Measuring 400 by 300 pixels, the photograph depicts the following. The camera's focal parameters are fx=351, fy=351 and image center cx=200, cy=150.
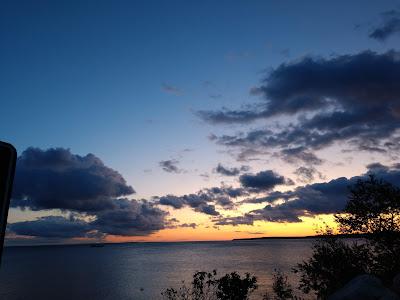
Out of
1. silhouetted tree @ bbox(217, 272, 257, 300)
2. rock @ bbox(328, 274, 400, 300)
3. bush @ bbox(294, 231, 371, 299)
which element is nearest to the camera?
rock @ bbox(328, 274, 400, 300)

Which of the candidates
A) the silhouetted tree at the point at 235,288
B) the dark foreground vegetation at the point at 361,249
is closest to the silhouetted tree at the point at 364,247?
the dark foreground vegetation at the point at 361,249

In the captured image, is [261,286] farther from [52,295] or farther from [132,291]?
[52,295]

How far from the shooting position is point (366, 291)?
19875 millimetres

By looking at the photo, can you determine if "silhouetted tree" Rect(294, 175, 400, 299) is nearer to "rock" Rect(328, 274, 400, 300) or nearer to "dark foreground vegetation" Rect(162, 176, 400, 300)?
"dark foreground vegetation" Rect(162, 176, 400, 300)

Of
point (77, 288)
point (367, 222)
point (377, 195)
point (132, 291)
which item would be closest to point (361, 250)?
point (367, 222)

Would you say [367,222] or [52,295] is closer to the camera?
[367,222]

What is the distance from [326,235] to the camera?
116ft

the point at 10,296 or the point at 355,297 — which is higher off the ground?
the point at 355,297

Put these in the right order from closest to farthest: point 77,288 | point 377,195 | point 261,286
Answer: point 377,195
point 261,286
point 77,288

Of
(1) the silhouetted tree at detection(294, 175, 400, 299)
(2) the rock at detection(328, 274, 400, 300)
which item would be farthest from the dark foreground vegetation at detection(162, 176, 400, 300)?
(2) the rock at detection(328, 274, 400, 300)

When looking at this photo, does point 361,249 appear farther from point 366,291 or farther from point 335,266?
point 366,291

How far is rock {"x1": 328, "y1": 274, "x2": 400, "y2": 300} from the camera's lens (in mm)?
19516

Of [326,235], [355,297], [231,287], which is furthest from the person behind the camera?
[326,235]

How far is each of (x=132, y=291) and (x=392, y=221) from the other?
250 feet
